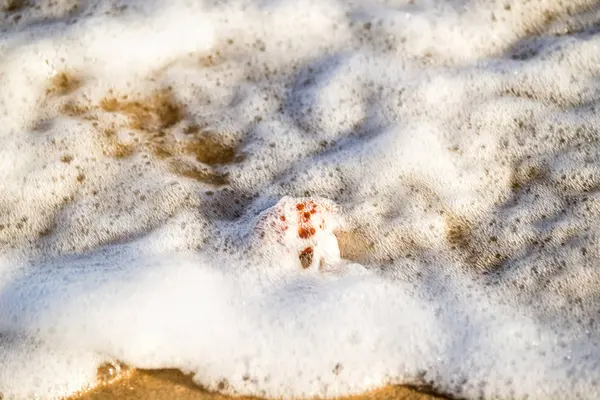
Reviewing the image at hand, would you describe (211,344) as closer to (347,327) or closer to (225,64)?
(347,327)

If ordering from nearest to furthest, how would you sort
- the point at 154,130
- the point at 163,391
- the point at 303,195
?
1. the point at 163,391
2. the point at 303,195
3. the point at 154,130

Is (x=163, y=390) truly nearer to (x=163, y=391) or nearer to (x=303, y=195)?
(x=163, y=391)

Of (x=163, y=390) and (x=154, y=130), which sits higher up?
(x=154, y=130)

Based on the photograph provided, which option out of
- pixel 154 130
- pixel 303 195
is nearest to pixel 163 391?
pixel 303 195

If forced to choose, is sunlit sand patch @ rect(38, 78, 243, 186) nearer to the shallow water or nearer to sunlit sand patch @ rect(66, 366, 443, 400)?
the shallow water

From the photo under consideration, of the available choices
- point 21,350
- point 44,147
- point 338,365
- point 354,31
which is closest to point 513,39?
point 354,31

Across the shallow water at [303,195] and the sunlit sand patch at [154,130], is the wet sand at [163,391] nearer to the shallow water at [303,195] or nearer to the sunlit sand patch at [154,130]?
the shallow water at [303,195]

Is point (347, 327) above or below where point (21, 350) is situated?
below

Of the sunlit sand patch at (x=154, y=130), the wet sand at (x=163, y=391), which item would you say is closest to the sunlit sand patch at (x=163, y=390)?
the wet sand at (x=163, y=391)
